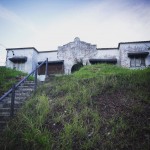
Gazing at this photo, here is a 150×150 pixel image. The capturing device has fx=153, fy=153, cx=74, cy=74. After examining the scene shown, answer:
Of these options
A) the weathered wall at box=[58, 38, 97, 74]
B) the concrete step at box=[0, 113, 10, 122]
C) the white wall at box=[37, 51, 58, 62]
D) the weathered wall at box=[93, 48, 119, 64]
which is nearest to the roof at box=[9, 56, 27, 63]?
the white wall at box=[37, 51, 58, 62]

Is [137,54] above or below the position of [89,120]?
above

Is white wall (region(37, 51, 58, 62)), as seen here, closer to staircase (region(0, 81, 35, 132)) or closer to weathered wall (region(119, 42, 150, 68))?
weathered wall (region(119, 42, 150, 68))

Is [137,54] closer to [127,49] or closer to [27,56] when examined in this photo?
[127,49]

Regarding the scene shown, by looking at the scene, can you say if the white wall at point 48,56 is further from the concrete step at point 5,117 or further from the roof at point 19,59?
the concrete step at point 5,117

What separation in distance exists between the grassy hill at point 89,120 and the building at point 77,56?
12.0 m

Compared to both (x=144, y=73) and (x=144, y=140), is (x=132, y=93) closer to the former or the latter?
(x=144, y=73)

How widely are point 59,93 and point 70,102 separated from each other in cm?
115

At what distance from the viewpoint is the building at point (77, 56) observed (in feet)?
57.6

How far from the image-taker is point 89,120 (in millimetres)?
4125

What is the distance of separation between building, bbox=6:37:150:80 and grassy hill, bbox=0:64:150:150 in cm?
1199

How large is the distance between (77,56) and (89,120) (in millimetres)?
14850

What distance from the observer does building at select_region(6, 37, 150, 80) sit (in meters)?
17.5

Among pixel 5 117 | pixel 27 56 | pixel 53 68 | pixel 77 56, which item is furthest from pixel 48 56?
pixel 5 117

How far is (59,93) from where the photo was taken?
6086 mm
